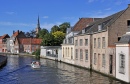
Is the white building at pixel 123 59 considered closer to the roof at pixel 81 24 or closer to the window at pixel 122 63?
the window at pixel 122 63

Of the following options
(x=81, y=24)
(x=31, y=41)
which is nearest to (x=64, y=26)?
(x=31, y=41)

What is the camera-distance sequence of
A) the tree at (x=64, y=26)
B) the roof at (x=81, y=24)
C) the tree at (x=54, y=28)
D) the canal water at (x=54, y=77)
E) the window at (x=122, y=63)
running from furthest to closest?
the tree at (x=64, y=26)
the tree at (x=54, y=28)
the roof at (x=81, y=24)
the canal water at (x=54, y=77)
the window at (x=122, y=63)

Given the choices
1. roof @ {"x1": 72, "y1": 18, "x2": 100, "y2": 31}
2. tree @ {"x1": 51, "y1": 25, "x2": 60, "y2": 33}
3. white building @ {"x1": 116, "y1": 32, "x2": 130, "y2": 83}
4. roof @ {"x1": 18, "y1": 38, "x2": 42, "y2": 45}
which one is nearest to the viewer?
white building @ {"x1": 116, "y1": 32, "x2": 130, "y2": 83}

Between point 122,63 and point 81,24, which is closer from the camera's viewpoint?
point 122,63

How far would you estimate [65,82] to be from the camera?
98.9ft

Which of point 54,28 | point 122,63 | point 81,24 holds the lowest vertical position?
point 122,63

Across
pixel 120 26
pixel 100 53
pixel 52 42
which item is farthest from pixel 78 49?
pixel 52 42

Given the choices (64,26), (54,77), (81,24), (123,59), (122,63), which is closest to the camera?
(123,59)

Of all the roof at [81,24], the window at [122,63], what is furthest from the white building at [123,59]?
the roof at [81,24]

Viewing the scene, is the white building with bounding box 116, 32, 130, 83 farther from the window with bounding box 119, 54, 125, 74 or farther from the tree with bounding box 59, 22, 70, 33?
the tree with bounding box 59, 22, 70, 33

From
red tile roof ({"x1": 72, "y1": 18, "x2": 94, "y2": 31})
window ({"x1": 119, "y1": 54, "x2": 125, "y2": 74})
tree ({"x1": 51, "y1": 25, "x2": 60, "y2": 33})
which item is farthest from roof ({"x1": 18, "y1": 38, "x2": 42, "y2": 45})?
window ({"x1": 119, "y1": 54, "x2": 125, "y2": 74})

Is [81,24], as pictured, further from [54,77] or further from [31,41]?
[31,41]

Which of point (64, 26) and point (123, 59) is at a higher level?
point (64, 26)

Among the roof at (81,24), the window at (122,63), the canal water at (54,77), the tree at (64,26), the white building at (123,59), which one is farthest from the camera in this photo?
the tree at (64,26)
